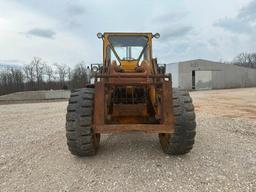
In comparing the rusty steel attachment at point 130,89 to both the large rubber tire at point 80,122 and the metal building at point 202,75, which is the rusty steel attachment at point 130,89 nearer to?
the large rubber tire at point 80,122

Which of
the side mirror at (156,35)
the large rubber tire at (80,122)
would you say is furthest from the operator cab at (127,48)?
the large rubber tire at (80,122)

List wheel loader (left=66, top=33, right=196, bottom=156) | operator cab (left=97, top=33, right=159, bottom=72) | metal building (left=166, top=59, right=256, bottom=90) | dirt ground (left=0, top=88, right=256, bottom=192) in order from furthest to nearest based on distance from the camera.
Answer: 1. metal building (left=166, top=59, right=256, bottom=90)
2. operator cab (left=97, top=33, right=159, bottom=72)
3. wheel loader (left=66, top=33, right=196, bottom=156)
4. dirt ground (left=0, top=88, right=256, bottom=192)

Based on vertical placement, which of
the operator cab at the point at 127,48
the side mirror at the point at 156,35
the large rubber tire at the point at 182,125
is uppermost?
the side mirror at the point at 156,35

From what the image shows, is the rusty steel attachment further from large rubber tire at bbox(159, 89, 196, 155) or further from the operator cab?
large rubber tire at bbox(159, 89, 196, 155)

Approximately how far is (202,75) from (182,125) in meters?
37.2

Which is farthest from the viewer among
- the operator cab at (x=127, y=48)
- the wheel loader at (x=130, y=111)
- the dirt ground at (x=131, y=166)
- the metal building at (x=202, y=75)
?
the metal building at (x=202, y=75)

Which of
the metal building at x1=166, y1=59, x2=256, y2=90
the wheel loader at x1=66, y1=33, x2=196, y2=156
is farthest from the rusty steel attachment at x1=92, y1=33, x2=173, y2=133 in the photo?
the metal building at x1=166, y1=59, x2=256, y2=90

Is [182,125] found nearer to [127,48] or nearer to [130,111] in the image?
[130,111]

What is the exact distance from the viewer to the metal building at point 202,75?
39.7m

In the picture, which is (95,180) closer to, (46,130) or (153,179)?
(153,179)

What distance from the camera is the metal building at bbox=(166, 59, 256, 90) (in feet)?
130

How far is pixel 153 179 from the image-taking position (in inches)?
169

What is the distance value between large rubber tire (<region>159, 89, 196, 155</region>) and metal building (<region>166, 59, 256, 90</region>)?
33.8m

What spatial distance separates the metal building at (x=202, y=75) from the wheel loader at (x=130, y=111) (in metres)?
33.3
